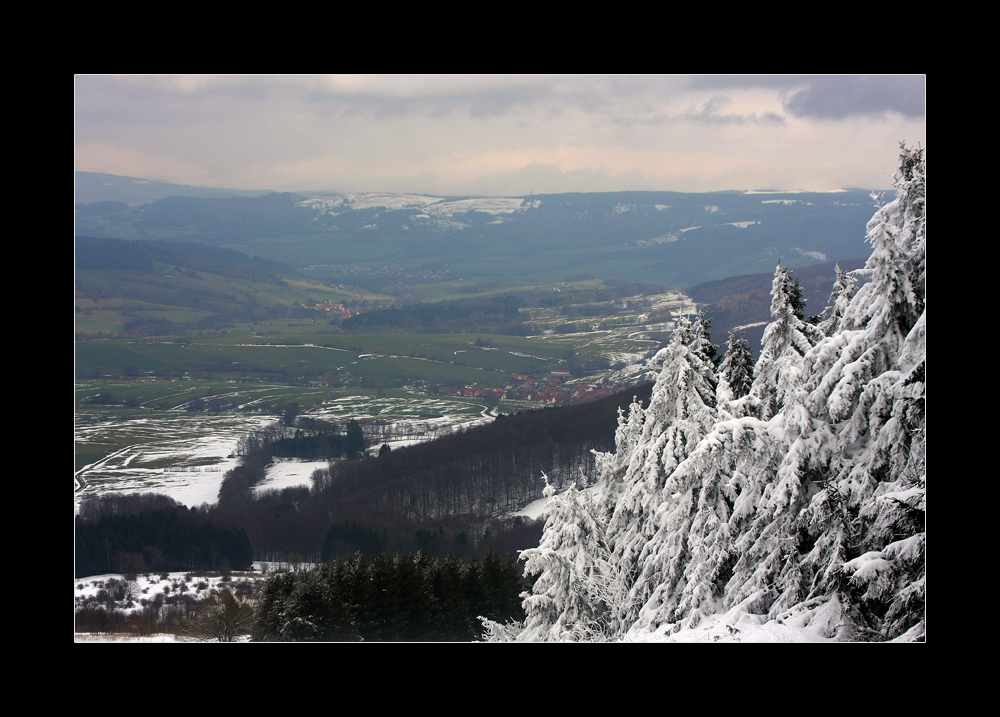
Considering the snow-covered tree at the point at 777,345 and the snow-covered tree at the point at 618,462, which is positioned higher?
the snow-covered tree at the point at 777,345

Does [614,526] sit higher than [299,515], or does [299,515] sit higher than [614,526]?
[614,526]

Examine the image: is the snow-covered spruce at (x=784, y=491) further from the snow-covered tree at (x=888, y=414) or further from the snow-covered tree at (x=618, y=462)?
the snow-covered tree at (x=618, y=462)

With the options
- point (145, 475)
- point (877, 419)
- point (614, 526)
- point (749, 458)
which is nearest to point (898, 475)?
point (877, 419)

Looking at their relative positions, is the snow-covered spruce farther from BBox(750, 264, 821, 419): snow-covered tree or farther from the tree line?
the tree line

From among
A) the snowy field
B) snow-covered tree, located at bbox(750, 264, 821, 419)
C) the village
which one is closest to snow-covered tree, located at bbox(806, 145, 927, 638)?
snow-covered tree, located at bbox(750, 264, 821, 419)

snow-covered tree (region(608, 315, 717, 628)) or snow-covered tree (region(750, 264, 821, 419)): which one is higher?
snow-covered tree (region(750, 264, 821, 419))

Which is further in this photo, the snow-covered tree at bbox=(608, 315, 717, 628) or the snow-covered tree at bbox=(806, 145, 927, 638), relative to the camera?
the snow-covered tree at bbox=(608, 315, 717, 628)

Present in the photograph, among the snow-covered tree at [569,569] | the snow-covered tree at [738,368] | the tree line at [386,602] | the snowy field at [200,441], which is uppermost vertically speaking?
the snow-covered tree at [738,368]

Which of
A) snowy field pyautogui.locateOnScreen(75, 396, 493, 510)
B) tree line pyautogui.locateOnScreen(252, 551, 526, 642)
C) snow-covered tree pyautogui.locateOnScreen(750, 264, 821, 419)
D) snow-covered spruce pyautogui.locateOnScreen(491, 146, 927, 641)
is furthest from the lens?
snowy field pyautogui.locateOnScreen(75, 396, 493, 510)

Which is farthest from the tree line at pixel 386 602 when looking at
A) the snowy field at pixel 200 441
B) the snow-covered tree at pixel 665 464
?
the snowy field at pixel 200 441
